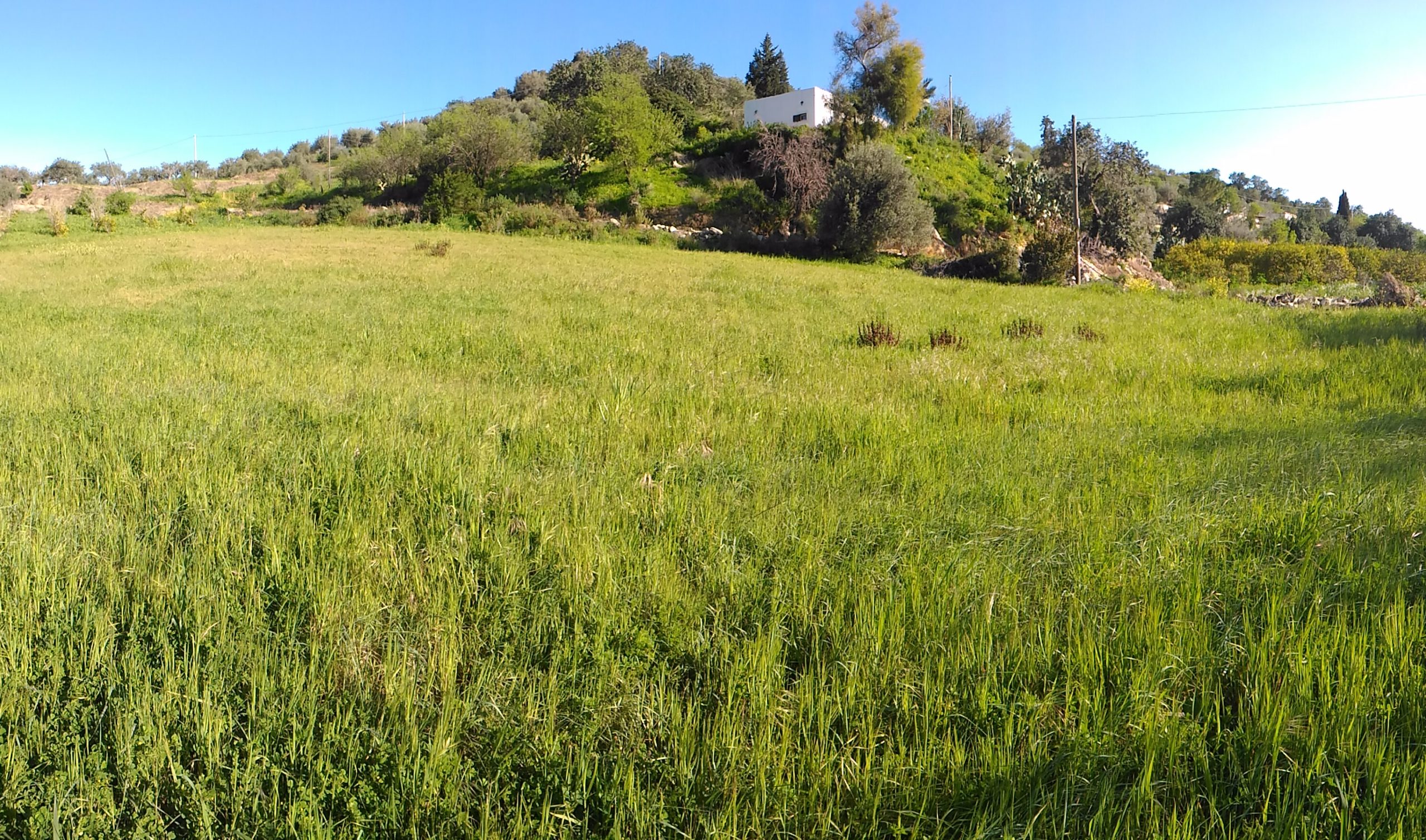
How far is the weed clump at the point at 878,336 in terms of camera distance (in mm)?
10070

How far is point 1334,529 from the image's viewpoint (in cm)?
342

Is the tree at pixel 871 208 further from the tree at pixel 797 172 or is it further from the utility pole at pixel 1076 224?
the utility pole at pixel 1076 224

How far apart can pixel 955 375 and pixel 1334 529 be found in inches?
171

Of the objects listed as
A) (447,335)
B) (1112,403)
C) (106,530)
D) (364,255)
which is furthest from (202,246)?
(1112,403)

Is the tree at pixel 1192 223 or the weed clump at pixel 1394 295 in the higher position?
the tree at pixel 1192 223

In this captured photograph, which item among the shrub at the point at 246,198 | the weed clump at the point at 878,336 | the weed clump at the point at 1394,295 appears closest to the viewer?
the weed clump at the point at 878,336

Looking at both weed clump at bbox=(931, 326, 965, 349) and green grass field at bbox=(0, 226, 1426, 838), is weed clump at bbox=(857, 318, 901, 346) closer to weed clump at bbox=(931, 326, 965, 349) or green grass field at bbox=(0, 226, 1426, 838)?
weed clump at bbox=(931, 326, 965, 349)

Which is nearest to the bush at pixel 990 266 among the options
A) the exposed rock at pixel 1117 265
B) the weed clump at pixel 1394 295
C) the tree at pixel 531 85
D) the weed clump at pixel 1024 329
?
the weed clump at pixel 1394 295

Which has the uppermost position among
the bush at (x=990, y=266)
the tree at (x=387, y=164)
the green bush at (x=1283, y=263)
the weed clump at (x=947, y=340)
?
the tree at (x=387, y=164)

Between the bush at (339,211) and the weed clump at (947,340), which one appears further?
the bush at (339,211)

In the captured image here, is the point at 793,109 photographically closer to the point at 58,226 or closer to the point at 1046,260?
the point at 1046,260

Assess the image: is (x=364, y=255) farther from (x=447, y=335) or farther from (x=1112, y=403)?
(x=1112, y=403)

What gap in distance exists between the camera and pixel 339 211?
44250 millimetres

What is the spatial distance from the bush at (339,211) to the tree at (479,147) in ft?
22.2
